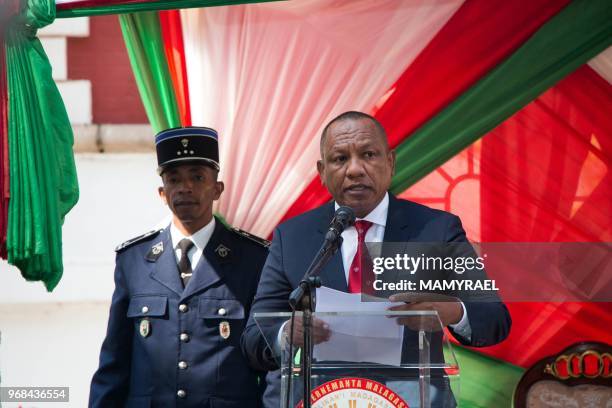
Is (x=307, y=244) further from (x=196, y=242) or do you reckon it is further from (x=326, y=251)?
(x=326, y=251)

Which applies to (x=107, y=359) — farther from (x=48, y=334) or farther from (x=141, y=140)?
(x=141, y=140)

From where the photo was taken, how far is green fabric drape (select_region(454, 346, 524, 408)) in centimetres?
468

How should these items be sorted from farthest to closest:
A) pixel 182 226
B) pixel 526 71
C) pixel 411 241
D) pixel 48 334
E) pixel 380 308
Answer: pixel 48 334 → pixel 526 71 → pixel 182 226 → pixel 411 241 → pixel 380 308

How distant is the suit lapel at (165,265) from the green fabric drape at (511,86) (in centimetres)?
108

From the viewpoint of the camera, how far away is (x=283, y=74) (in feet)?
16.2

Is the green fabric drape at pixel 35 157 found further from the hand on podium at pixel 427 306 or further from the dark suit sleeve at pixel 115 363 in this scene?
the hand on podium at pixel 427 306

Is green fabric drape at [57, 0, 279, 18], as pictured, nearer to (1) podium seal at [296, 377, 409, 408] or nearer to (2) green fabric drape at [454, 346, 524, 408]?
(2) green fabric drape at [454, 346, 524, 408]

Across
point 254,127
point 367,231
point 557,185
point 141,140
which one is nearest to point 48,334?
point 141,140

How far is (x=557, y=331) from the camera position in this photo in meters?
4.71

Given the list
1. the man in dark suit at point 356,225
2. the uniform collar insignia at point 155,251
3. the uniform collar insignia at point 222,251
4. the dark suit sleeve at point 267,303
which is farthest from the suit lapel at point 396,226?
the uniform collar insignia at point 155,251

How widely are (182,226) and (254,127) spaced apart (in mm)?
710

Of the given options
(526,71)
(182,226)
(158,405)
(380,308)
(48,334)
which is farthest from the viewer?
(48,334)

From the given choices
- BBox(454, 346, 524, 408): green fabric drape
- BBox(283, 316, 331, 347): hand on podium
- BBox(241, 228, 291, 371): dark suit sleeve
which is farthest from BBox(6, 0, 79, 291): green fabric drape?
BBox(454, 346, 524, 408): green fabric drape
